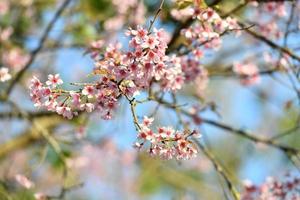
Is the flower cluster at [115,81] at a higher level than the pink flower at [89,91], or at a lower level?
higher

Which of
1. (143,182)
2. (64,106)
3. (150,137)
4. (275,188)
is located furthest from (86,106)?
(143,182)

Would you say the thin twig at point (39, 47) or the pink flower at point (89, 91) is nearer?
the pink flower at point (89, 91)

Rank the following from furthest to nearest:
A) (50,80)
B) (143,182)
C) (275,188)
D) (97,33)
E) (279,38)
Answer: (143,182) < (97,33) < (279,38) < (275,188) < (50,80)

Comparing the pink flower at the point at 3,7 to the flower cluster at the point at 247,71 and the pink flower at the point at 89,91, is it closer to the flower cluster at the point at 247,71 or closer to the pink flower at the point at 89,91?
the flower cluster at the point at 247,71

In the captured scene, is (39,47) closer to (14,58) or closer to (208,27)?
(14,58)

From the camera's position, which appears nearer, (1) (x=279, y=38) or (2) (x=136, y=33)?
(2) (x=136, y=33)

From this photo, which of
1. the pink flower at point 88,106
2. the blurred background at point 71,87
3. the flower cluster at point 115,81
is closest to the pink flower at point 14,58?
the blurred background at point 71,87

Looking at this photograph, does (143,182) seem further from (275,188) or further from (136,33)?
(136,33)
